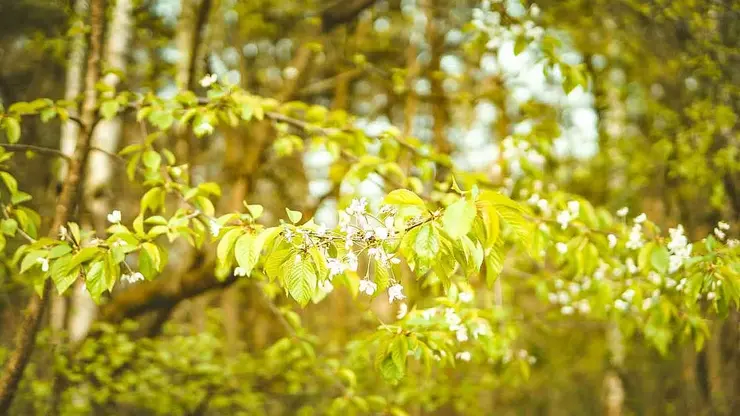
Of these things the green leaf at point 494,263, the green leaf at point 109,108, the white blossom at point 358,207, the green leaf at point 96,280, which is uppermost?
the white blossom at point 358,207

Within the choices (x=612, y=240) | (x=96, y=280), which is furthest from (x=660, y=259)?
(x=96, y=280)

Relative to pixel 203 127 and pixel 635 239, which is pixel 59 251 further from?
pixel 635 239

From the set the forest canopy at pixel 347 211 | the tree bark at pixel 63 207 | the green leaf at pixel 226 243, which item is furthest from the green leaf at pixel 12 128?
the green leaf at pixel 226 243

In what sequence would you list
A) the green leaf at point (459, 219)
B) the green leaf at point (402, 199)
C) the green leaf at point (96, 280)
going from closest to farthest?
the green leaf at point (459, 219), the green leaf at point (402, 199), the green leaf at point (96, 280)

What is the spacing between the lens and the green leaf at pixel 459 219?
1.37m

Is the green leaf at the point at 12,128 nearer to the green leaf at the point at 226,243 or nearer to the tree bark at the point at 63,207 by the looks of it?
the tree bark at the point at 63,207

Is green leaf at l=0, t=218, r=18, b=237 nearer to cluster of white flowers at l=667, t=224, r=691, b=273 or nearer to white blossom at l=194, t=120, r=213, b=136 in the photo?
white blossom at l=194, t=120, r=213, b=136

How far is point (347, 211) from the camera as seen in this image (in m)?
1.66

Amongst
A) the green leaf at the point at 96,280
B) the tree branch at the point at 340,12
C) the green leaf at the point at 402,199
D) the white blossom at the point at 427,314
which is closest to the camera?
the green leaf at the point at 402,199

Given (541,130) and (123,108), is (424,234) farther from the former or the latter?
(541,130)

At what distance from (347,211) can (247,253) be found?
355 mm

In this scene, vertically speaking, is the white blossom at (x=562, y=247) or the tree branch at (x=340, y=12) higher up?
the tree branch at (x=340, y=12)

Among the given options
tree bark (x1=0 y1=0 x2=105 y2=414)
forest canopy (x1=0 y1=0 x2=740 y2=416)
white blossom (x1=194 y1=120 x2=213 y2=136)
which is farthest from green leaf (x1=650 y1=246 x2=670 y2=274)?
tree bark (x1=0 y1=0 x2=105 y2=414)

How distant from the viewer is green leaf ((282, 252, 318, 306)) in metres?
1.61
